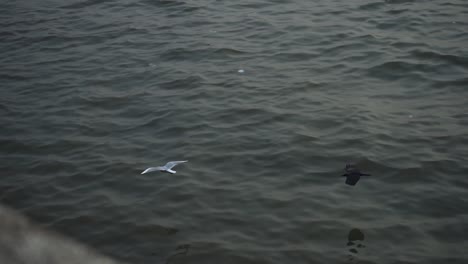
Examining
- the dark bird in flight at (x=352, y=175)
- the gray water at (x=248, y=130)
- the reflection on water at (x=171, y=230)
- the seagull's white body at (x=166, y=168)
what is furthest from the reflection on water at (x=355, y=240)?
the seagull's white body at (x=166, y=168)

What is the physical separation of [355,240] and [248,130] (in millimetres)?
2756

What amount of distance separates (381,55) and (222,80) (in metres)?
2.85

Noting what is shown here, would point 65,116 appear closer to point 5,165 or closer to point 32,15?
point 5,165

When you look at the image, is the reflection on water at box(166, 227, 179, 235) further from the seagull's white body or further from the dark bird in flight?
the dark bird in flight

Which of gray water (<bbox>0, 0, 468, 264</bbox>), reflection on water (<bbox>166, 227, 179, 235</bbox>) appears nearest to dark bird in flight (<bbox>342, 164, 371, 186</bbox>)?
gray water (<bbox>0, 0, 468, 264</bbox>)

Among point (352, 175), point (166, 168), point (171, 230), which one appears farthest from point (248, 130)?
point (171, 230)

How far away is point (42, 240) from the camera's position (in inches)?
29.3

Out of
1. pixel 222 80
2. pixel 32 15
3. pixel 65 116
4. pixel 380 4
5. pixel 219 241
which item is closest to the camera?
pixel 219 241

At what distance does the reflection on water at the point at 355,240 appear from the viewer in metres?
5.43

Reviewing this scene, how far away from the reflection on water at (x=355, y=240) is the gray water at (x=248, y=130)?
0.9 inches

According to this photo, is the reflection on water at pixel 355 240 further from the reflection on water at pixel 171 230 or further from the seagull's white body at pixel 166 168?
the seagull's white body at pixel 166 168

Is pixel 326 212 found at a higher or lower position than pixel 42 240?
lower

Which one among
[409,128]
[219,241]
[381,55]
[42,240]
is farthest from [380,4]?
[42,240]

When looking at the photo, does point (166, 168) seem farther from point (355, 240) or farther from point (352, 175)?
point (355, 240)
